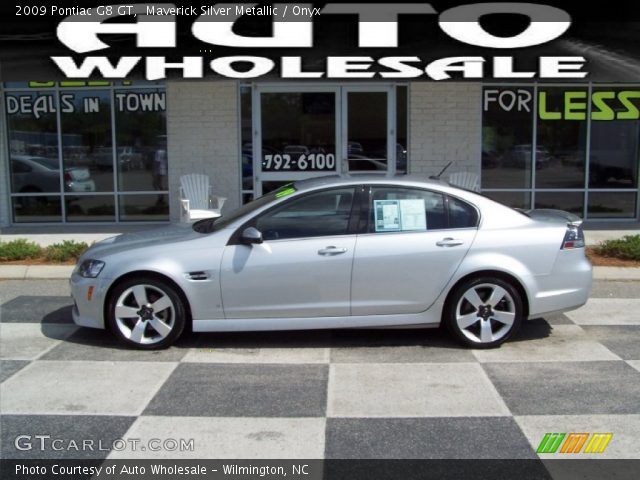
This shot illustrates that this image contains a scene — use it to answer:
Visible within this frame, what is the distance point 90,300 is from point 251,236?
158cm

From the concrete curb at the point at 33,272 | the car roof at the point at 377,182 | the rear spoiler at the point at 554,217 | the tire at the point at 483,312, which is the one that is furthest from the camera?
the concrete curb at the point at 33,272

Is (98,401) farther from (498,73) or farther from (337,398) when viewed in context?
(498,73)

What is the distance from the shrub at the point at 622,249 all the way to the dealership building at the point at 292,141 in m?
3.10

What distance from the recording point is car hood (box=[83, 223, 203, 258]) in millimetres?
6508

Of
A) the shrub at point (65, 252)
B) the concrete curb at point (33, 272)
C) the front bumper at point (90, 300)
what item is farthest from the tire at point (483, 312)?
the shrub at point (65, 252)

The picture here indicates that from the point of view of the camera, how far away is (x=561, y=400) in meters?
5.23

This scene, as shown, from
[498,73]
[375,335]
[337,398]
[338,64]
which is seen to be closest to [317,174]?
[338,64]

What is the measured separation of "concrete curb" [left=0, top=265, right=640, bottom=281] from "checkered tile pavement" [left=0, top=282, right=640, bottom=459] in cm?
228

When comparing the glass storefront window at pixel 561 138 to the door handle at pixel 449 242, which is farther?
the glass storefront window at pixel 561 138

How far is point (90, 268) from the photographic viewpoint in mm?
6449

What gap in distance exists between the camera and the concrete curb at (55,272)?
9547 millimetres

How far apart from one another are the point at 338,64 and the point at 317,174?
2217 mm

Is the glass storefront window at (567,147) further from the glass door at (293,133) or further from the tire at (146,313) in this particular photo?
the tire at (146,313)

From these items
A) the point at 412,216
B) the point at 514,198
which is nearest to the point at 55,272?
the point at 412,216
